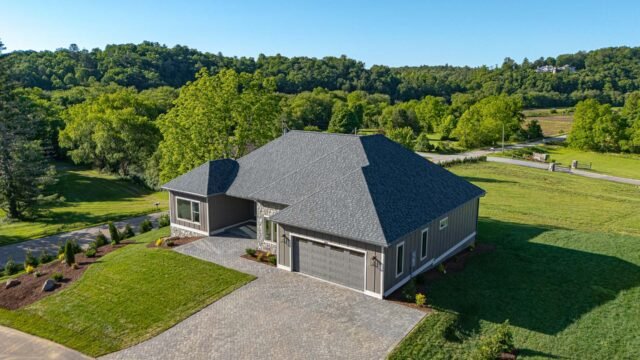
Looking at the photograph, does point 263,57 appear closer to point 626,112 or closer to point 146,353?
point 626,112

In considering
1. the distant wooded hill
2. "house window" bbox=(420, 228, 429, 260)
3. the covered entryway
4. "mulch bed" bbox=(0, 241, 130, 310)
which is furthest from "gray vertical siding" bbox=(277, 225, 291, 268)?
the distant wooded hill

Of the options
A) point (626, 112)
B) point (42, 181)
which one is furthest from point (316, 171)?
point (626, 112)

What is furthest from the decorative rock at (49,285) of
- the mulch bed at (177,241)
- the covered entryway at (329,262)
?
the covered entryway at (329,262)

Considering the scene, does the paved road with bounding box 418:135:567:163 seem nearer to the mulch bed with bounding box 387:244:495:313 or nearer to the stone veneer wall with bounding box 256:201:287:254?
the mulch bed with bounding box 387:244:495:313

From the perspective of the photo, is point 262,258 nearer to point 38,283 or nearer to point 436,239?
point 436,239

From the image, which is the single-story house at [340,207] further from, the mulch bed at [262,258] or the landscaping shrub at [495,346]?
the landscaping shrub at [495,346]

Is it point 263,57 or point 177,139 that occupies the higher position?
point 263,57

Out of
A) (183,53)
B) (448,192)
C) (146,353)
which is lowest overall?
(146,353)
